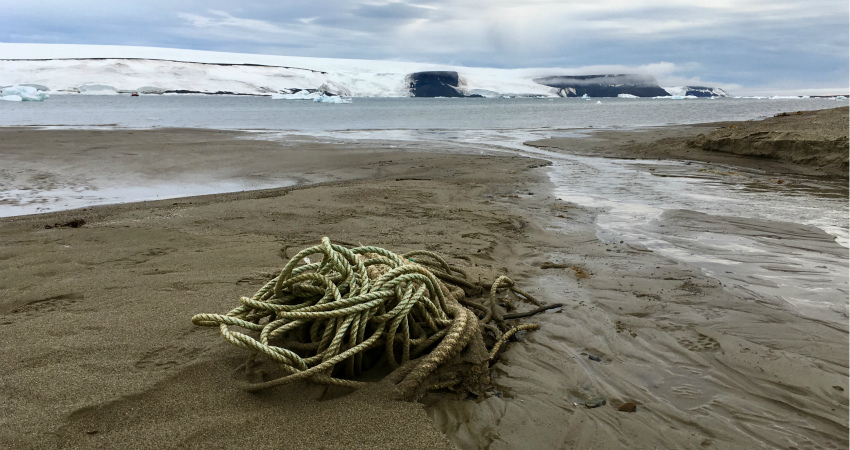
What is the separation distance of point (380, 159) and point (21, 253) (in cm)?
797

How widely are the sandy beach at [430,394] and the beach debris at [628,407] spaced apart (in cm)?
3

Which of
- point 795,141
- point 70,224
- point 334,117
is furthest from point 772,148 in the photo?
point 334,117

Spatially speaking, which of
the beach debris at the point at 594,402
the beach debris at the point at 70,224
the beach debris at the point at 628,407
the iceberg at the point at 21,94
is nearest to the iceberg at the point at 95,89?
the iceberg at the point at 21,94

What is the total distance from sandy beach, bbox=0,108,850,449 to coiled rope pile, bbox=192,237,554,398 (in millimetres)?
110

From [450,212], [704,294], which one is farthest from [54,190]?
[704,294]

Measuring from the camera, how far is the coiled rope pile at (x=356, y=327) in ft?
7.39

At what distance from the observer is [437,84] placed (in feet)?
390

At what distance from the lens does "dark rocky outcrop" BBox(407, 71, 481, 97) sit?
116188 mm

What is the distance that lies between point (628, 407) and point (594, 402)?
0.14 meters

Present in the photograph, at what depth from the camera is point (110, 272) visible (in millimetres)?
3602

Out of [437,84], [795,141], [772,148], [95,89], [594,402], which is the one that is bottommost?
[594,402]

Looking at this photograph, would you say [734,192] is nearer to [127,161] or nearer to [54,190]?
[54,190]

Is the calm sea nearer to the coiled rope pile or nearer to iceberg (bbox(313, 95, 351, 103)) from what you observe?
iceberg (bbox(313, 95, 351, 103))

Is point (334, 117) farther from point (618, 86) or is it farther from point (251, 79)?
point (618, 86)
